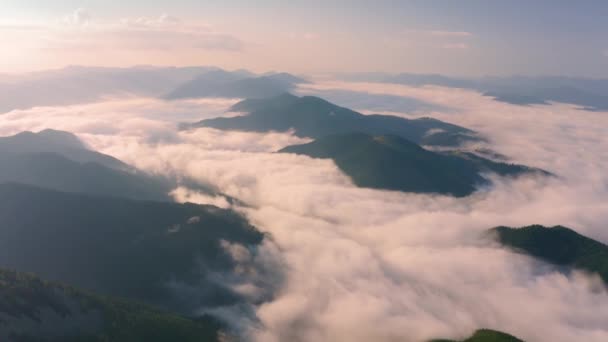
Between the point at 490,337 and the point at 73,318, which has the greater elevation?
the point at 73,318

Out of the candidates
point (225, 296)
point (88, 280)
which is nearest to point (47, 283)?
point (88, 280)

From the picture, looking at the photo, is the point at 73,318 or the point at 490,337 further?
the point at 490,337

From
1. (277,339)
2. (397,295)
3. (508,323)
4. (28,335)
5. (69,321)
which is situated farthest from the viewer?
(397,295)

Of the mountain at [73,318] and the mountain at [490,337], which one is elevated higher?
the mountain at [73,318]

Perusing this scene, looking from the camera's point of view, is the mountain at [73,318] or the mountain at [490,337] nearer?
the mountain at [73,318]

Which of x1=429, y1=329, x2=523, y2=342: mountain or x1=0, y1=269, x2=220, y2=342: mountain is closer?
x1=0, y1=269, x2=220, y2=342: mountain

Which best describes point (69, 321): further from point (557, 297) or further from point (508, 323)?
point (557, 297)

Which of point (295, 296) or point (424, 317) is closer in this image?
point (424, 317)

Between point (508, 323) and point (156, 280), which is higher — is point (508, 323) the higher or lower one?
the lower one
